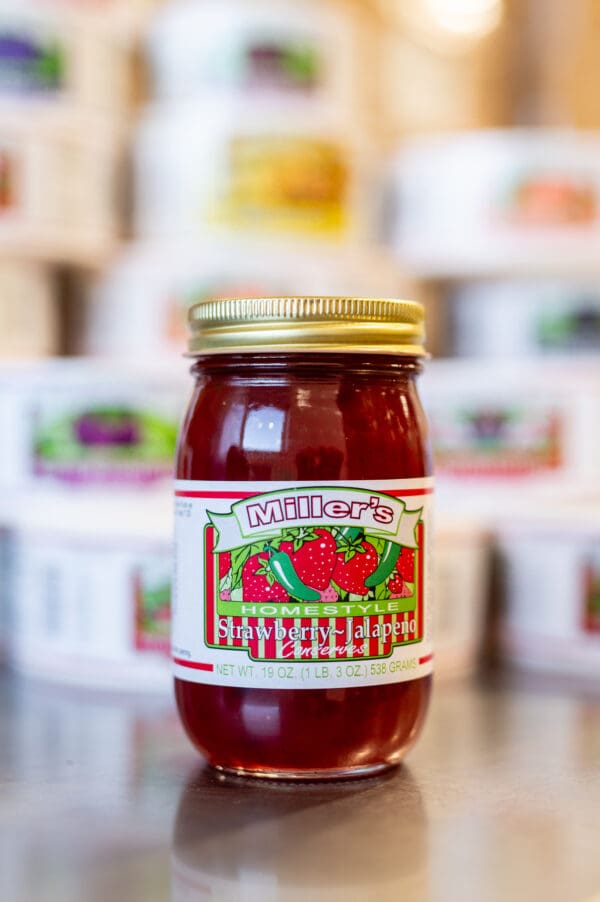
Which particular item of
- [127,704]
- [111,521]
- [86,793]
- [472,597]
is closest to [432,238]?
[472,597]

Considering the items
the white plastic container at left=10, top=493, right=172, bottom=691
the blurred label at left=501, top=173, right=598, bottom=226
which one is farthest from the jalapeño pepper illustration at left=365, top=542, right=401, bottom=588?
the blurred label at left=501, top=173, right=598, bottom=226

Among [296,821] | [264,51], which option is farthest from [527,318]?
[296,821]

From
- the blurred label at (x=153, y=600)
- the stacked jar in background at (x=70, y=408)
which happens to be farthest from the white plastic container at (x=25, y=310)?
the blurred label at (x=153, y=600)

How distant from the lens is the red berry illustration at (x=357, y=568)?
0.70 meters

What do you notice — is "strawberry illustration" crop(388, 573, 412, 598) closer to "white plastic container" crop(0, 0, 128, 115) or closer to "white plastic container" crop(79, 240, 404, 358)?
"white plastic container" crop(79, 240, 404, 358)

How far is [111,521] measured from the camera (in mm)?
1070

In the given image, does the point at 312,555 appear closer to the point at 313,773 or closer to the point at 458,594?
the point at 313,773

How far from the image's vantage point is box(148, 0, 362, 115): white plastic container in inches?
54.6

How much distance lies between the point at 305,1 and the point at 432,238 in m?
0.33

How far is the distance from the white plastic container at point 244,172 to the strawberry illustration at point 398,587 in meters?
0.72

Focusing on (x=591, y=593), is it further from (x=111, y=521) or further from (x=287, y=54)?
(x=287, y=54)

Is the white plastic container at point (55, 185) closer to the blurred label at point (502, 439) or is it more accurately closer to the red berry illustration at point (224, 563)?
the blurred label at point (502, 439)

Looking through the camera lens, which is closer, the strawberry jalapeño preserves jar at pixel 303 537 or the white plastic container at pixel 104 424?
the strawberry jalapeño preserves jar at pixel 303 537

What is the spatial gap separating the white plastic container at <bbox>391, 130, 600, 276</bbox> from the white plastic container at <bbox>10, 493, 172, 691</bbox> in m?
0.56
